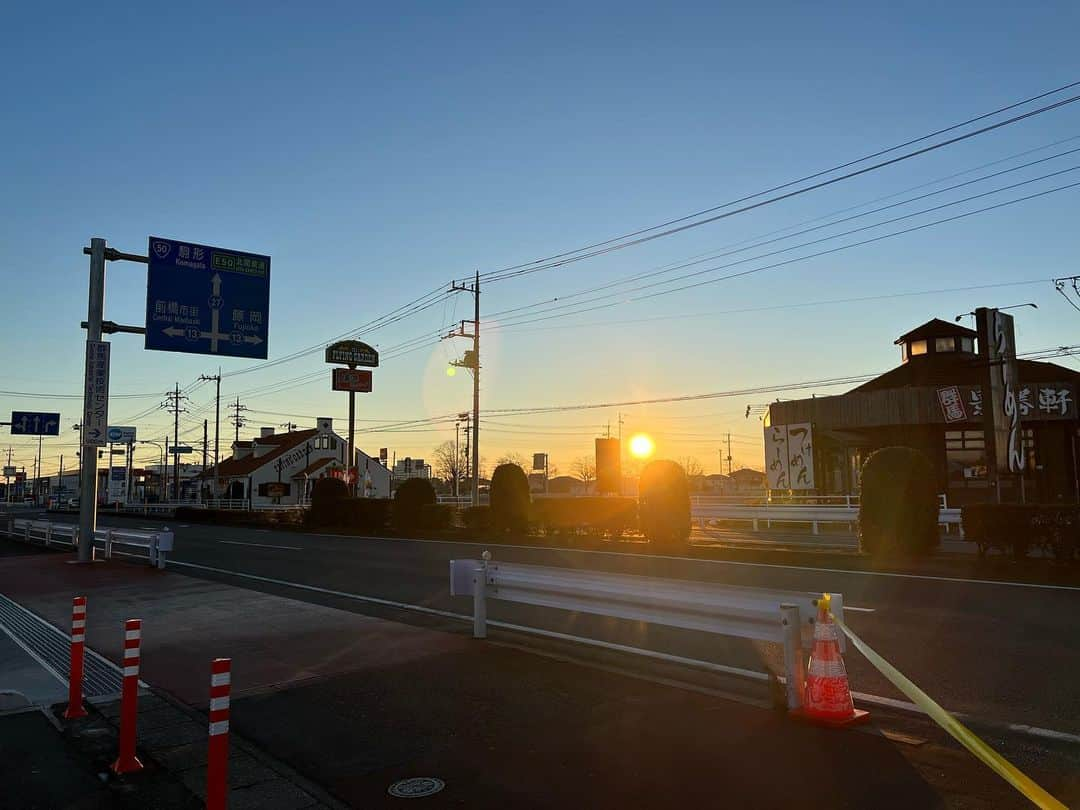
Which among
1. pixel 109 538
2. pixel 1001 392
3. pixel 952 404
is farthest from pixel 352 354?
pixel 1001 392

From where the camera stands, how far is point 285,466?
74.1m

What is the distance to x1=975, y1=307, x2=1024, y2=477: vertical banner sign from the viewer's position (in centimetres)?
2083

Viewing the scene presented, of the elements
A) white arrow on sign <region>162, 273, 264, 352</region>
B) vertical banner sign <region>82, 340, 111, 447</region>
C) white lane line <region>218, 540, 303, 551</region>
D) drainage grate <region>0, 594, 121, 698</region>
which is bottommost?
white lane line <region>218, 540, 303, 551</region>

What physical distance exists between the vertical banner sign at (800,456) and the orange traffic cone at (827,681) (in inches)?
1313

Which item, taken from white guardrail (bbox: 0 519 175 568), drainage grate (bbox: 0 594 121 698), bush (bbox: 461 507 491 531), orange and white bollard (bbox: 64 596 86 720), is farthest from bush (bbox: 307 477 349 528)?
orange and white bollard (bbox: 64 596 86 720)

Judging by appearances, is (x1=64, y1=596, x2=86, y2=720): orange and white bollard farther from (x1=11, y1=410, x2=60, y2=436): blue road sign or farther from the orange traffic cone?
(x1=11, y1=410, x2=60, y2=436): blue road sign

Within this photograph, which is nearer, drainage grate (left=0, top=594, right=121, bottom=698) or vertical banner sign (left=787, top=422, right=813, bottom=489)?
drainage grate (left=0, top=594, right=121, bottom=698)

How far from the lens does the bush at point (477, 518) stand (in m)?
27.3

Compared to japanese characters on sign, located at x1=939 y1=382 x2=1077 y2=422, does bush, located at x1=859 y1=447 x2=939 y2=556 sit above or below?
below

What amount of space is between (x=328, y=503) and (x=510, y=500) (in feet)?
39.7

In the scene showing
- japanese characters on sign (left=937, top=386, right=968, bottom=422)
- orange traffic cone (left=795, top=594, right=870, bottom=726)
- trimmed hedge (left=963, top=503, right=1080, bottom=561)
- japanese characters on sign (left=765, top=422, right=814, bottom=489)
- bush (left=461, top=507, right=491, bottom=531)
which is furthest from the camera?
japanese characters on sign (left=765, top=422, right=814, bottom=489)

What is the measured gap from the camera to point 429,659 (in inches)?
309

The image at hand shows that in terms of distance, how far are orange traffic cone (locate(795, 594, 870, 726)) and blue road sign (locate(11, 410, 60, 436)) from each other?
152ft

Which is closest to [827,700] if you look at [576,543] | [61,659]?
[61,659]
